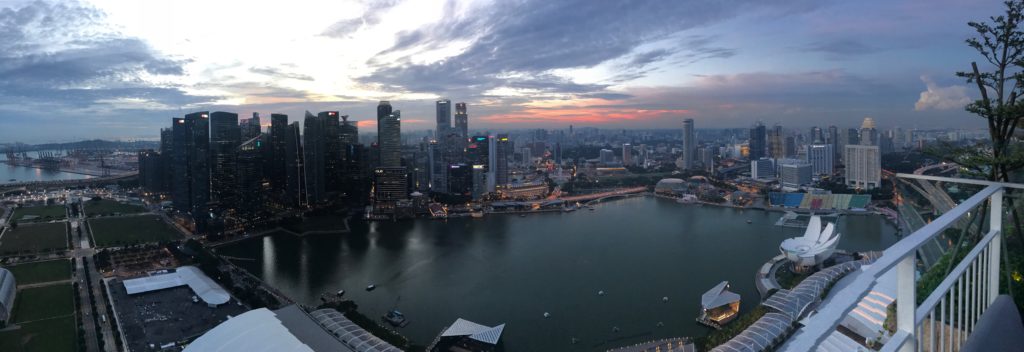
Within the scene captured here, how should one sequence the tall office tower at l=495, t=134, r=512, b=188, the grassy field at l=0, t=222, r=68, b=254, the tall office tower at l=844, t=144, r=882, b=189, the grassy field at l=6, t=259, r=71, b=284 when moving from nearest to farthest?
the grassy field at l=6, t=259, r=71, b=284, the grassy field at l=0, t=222, r=68, b=254, the tall office tower at l=844, t=144, r=882, b=189, the tall office tower at l=495, t=134, r=512, b=188

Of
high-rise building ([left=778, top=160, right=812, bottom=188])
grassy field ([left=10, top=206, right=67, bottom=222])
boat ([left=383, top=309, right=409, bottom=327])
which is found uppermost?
high-rise building ([left=778, top=160, right=812, bottom=188])

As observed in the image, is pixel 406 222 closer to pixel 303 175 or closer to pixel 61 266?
pixel 303 175

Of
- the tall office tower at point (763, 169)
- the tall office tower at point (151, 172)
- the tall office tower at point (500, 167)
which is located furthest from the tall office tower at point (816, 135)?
the tall office tower at point (151, 172)

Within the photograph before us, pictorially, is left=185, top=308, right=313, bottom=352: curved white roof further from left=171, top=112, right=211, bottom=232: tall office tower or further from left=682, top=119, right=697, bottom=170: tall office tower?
left=682, top=119, right=697, bottom=170: tall office tower

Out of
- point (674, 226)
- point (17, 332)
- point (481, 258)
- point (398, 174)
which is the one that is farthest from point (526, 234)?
point (17, 332)

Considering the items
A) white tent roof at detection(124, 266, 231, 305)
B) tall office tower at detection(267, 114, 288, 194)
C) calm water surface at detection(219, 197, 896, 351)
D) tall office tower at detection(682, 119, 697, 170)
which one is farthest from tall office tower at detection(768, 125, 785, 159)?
white tent roof at detection(124, 266, 231, 305)

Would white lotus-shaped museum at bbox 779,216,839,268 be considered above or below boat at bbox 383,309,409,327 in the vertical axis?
above

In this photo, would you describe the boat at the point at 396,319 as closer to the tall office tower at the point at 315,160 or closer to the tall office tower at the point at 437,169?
the tall office tower at the point at 315,160

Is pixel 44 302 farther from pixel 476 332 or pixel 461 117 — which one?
pixel 461 117
